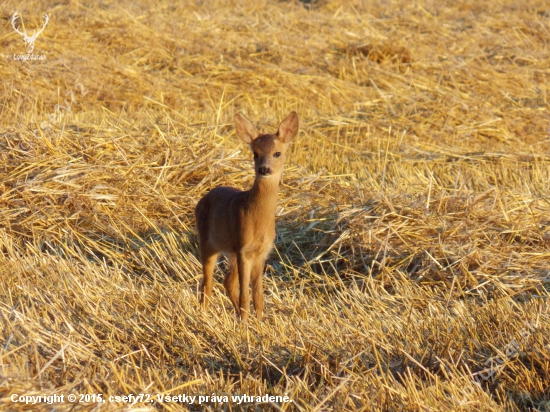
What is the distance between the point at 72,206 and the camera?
7910mm

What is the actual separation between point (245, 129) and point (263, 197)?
0.63 metres

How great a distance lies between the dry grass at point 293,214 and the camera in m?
4.57

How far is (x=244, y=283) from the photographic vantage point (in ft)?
20.0

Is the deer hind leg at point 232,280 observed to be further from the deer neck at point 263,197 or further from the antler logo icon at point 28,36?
the antler logo icon at point 28,36

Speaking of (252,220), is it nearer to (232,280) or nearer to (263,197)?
(263,197)

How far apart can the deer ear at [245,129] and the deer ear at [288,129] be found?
8.6 inches

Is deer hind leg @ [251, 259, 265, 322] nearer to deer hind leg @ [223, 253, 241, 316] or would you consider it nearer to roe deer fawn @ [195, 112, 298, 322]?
roe deer fawn @ [195, 112, 298, 322]

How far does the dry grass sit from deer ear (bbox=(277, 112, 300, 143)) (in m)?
1.15

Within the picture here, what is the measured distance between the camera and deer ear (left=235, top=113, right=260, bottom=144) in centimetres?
646

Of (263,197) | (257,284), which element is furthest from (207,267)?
(263,197)

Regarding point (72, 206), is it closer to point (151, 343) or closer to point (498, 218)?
point (151, 343)

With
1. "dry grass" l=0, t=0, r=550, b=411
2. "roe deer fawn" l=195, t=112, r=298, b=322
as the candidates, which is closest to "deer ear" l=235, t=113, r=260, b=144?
"roe deer fawn" l=195, t=112, r=298, b=322

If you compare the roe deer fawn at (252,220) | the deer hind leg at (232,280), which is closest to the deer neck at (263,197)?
the roe deer fawn at (252,220)

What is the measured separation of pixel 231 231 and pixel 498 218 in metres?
2.60
